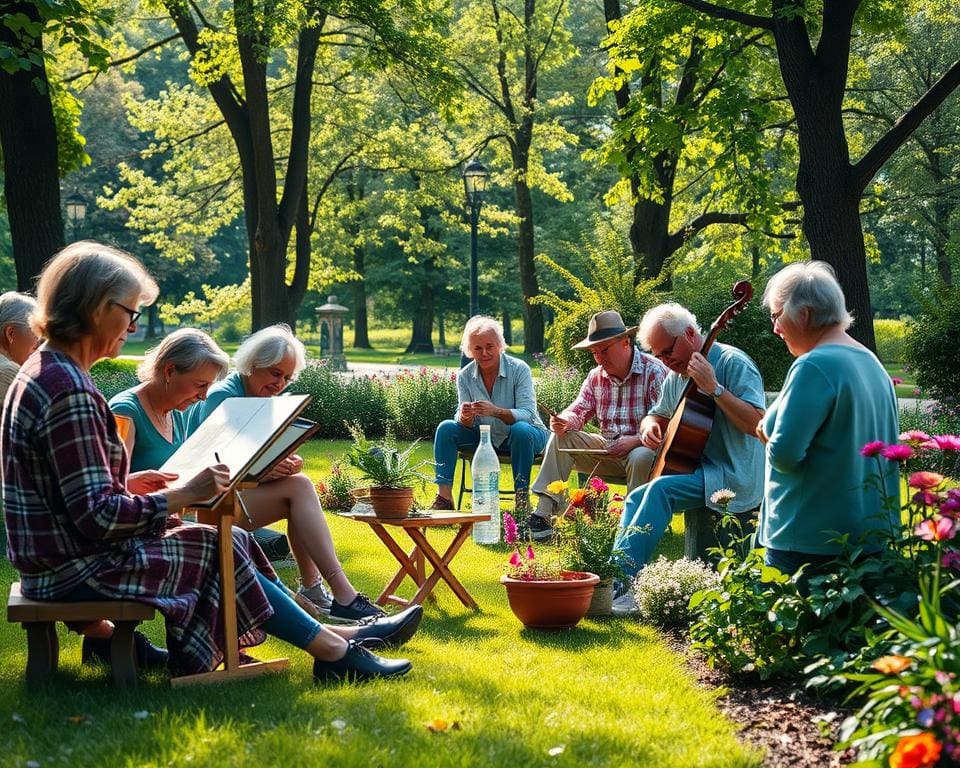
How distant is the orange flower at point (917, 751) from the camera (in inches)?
109

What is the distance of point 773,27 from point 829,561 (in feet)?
22.4

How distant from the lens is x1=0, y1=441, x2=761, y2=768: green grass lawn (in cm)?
364

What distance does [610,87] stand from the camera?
1423cm

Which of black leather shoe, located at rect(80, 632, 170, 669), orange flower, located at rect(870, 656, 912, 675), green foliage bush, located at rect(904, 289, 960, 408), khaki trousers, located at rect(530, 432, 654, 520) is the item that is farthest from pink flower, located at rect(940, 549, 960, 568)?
green foliage bush, located at rect(904, 289, 960, 408)

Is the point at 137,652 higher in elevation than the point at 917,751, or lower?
lower

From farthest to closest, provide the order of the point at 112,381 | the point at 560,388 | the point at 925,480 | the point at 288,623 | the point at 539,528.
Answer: the point at 112,381 < the point at 560,388 < the point at 539,528 < the point at 288,623 < the point at 925,480

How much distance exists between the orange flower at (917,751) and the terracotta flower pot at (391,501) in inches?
136

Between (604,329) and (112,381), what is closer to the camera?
(604,329)

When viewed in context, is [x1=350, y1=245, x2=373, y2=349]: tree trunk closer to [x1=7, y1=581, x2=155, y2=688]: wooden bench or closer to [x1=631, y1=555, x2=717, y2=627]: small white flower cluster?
[x1=631, y1=555, x2=717, y2=627]: small white flower cluster

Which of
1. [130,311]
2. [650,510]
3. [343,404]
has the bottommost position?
[650,510]

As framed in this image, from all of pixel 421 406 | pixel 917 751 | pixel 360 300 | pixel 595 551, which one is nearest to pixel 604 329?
pixel 595 551

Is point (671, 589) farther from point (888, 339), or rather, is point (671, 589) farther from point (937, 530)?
point (888, 339)

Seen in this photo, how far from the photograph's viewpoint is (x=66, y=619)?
4.14 metres

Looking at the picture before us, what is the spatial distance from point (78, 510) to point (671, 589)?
9.62 ft
